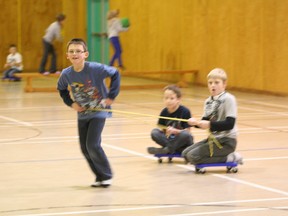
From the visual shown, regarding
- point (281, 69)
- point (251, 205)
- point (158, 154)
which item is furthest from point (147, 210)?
point (281, 69)

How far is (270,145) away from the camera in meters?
10.1

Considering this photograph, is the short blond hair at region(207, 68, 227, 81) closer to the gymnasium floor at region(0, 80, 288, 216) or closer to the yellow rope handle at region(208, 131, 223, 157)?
the yellow rope handle at region(208, 131, 223, 157)

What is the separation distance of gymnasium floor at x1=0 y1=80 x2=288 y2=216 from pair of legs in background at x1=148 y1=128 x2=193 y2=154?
0.50ft

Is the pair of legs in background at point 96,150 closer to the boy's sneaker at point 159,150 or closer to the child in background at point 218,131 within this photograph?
the child in background at point 218,131

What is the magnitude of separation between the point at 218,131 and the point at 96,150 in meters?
1.46

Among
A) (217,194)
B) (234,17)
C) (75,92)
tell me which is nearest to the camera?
(217,194)

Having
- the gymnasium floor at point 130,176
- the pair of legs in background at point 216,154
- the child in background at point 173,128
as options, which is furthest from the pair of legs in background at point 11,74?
the pair of legs in background at point 216,154

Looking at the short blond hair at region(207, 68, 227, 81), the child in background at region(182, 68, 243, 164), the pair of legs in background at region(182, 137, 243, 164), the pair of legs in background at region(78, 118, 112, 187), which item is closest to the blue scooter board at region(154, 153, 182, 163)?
the child in background at region(182, 68, 243, 164)

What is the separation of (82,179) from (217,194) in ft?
5.09

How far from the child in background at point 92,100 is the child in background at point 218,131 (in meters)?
1.15

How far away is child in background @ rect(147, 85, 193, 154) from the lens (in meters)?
8.53

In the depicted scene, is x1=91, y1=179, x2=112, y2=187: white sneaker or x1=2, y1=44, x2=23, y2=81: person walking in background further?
x1=2, y1=44, x2=23, y2=81: person walking in background

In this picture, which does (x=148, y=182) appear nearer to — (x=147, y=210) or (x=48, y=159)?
(x=147, y=210)

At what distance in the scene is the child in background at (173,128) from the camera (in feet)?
28.0
